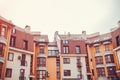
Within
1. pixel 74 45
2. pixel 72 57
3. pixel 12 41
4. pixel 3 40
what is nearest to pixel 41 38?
pixel 74 45

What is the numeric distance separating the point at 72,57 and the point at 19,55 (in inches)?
568

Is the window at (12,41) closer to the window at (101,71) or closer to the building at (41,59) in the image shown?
the building at (41,59)

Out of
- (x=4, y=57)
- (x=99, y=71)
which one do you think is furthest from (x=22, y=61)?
(x=99, y=71)

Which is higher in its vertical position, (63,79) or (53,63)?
(53,63)

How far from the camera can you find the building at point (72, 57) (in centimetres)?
4069

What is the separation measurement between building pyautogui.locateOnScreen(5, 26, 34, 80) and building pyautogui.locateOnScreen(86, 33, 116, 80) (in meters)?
17.0

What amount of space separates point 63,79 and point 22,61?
38.4 ft

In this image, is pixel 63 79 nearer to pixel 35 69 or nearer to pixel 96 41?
pixel 35 69

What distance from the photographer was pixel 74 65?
41594 mm

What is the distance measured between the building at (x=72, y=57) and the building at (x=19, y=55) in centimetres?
887

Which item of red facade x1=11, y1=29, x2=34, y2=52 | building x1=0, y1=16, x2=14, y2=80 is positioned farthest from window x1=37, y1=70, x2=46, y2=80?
building x1=0, y1=16, x2=14, y2=80

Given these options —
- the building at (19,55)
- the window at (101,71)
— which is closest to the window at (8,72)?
the building at (19,55)

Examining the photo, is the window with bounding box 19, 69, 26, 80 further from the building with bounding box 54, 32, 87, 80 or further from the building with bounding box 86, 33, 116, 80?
the building with bounding box 86, 33, 116, 80

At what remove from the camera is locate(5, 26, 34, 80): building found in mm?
31828
